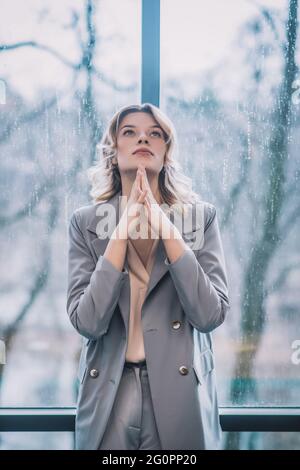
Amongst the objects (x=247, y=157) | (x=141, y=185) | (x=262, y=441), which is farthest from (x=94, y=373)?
(x=247, y=157)

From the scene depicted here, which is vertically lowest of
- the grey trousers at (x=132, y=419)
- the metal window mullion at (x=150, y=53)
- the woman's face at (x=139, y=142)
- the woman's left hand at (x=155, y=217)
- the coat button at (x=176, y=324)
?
the grey trousers at (x=132, y=419)

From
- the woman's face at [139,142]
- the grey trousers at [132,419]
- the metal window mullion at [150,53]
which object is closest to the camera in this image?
the grey trousers at [132,419]

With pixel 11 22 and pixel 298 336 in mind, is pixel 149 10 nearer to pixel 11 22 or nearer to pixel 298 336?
pixel 11 22

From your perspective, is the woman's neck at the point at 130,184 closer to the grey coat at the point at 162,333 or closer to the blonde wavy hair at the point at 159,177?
the blonde wavy hair at the point at 159,177

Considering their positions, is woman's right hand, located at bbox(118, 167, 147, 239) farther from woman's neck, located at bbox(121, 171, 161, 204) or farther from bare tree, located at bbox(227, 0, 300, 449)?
bare tree, located at bbox(227, 0, 300, 449)

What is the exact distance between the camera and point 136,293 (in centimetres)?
120

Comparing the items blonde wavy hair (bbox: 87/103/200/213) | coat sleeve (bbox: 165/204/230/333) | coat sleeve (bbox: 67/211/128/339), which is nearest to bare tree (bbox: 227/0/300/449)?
blonde wavy hair (bbox: 87/103/200/213)

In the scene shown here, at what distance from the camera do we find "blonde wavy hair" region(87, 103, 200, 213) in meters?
1.28

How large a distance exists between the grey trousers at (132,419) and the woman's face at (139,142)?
0.51 m

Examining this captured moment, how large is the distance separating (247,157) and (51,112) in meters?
0.68

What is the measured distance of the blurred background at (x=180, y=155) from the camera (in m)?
1.60

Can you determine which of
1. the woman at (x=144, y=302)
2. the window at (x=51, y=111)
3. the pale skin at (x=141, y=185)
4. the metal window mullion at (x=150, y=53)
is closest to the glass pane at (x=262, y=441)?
the woman at (x=144, y=302)

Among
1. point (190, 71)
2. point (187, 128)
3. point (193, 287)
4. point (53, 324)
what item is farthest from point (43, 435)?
point (190, 71)
